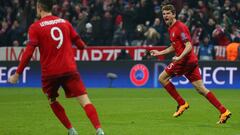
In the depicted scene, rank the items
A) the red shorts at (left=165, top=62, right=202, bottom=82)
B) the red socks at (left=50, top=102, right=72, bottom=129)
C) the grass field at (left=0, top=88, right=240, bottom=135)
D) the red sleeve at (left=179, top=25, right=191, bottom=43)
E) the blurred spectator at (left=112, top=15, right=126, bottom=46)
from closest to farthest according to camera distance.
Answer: the red socks at (left=50, top=102, right=72, bottom=129) < the grass field at (left=0, top=88, right=240, bottom=135) < the red sleeve at (left=179, top=25, right=191, bottom=43) < the red shorts at (left=165, top=62, right=202, bottom=82) < the blurred spectator at (left=112, top=15, right=126, bottom=46)

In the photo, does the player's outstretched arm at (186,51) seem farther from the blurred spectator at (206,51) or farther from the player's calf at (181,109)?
the blurred spectator at (206,51)

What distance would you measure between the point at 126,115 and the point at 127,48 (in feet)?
35.7

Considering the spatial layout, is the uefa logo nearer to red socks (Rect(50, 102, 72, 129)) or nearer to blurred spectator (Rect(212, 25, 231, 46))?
blurred spectator (Rect(212, 25, 231, 46))

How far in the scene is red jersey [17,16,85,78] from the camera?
412 inches

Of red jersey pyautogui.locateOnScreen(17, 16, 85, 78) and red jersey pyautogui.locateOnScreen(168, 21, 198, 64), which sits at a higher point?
red jersey pyautogui.locateOnScreen(17, 16, 85, 78)

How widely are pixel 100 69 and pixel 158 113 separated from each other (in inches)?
392

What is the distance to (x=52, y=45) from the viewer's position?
1049 cm

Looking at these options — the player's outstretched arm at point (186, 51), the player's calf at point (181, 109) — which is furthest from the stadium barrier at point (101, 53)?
the player's outstretched arm at point (186, 51)

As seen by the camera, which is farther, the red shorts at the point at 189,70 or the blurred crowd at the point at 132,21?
the blurred crowd at the point at 132,21

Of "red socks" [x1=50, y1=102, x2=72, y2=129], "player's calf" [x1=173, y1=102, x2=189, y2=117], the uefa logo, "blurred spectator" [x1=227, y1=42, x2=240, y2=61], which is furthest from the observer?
"blurred spectator" [x1=227, y1=42, x2=240, y2=61]

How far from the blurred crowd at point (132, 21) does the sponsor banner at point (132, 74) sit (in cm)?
175

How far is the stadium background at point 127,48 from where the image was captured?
21188mm

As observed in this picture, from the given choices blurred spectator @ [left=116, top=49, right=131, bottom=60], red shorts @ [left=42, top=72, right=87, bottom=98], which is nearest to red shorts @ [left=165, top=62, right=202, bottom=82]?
red shorts @ [left=42, top=72, right=87, bottom=98]

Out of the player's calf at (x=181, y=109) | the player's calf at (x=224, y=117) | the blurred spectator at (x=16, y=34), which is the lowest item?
the blurred spectator at (x=16, y=34)
